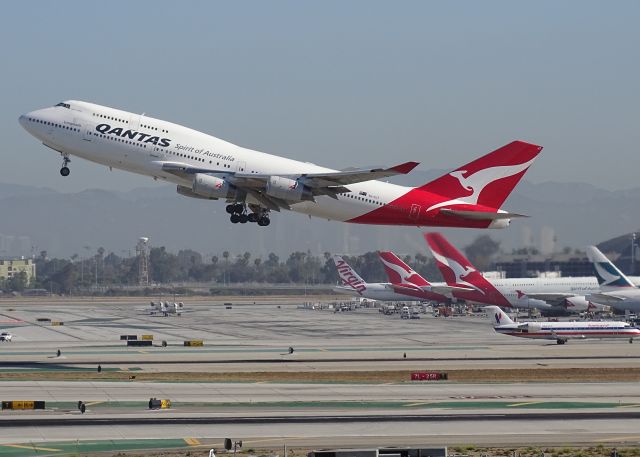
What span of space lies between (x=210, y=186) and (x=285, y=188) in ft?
16.5

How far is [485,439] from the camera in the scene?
48.4 meters

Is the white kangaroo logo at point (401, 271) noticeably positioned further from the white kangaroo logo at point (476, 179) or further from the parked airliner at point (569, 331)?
the white kangaroo logo at point (476, 179)

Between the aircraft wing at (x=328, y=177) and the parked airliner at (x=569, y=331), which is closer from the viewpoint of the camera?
the aircraft wing at (x=328, y=177)

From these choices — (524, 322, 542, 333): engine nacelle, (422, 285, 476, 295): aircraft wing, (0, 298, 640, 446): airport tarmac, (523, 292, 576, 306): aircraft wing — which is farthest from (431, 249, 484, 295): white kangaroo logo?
(524, 322, 542, 333): engine nacelle

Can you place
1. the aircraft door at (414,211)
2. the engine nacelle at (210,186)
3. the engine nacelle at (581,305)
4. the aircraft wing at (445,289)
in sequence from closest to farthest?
the engine nacelle at (210,186) → the aircraft door at (414,211) → the engine nacelle at (581,305) → the aircraft wing at (445,289)

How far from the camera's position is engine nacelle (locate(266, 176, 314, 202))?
72.3 metres

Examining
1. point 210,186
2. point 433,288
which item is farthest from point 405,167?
point 433,288

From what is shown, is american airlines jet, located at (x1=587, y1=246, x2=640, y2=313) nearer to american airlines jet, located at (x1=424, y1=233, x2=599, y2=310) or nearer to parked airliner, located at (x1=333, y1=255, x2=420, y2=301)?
american airlines jet, located at (x1=424, y1=233, x2=599, y2=310)

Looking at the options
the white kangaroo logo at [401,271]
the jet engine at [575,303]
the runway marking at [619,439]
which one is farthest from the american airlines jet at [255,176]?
the white kangaroo logo at [401,271]

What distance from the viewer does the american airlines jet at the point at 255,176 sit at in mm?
72312

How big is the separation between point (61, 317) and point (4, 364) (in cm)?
7293

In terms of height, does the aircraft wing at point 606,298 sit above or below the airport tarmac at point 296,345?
above

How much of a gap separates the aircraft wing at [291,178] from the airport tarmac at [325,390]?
13.1 meters

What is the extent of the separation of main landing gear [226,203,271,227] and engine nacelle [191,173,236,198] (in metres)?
3.23
